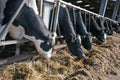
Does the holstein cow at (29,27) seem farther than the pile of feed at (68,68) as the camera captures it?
No

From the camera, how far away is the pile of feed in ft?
14.1

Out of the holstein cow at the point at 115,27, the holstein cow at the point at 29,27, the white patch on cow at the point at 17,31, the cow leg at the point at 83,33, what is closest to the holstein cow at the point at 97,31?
the cow leg at the point at 83,33

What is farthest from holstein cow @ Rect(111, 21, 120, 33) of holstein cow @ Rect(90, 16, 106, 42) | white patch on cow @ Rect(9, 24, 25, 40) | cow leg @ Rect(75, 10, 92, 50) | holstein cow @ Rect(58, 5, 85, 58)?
white patch on cow @ Rect(9, 24, 25, 40)

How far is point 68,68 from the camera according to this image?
507 centimetres

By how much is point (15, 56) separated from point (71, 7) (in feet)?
5.68

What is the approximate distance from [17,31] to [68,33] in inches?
52.3

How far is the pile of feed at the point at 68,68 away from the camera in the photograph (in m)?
4.30

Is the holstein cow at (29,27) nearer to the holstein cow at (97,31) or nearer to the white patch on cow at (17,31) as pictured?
the white patch on cow at (17,31)

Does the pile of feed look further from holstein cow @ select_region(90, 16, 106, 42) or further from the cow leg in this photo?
holstein cow @ select_region(90, 16, 106, 42)

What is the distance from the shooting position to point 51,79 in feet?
14.6

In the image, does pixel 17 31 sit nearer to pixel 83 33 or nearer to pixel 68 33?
pixel 68 33

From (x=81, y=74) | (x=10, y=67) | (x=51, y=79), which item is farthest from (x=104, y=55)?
(x=10, y=67)

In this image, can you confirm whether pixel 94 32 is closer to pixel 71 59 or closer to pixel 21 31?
pixel 71 59

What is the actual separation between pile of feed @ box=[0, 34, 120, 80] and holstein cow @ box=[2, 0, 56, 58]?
30cm
